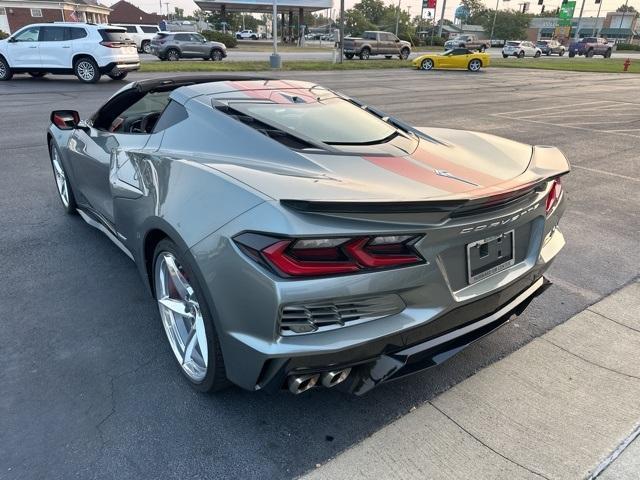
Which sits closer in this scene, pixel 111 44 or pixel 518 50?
pixel 111 44

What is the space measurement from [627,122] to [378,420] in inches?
486

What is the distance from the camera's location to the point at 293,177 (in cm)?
208

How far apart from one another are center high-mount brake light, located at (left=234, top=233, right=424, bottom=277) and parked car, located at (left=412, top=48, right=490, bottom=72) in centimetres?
2930

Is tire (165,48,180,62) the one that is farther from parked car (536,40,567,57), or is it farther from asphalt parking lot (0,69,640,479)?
parked car (536,40,567,57)

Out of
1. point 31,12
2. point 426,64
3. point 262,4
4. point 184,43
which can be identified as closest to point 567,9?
point 262,4

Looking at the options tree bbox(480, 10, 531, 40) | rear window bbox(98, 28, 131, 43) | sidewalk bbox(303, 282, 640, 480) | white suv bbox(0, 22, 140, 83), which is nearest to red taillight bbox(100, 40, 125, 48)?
white suv bbox(0, 22, 140, 83)

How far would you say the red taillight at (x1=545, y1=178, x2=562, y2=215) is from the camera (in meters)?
2.53

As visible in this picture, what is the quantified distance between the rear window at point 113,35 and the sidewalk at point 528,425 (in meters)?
16.6

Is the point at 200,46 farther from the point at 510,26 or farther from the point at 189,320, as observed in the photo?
the point at 510,26

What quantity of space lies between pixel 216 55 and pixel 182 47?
1.99 meters

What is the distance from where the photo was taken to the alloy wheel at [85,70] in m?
15.5

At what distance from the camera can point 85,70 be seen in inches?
615

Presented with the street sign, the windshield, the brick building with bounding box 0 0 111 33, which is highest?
the street sign

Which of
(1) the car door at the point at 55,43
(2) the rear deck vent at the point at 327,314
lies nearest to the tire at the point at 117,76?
(1) the car door at the point at 55,43
